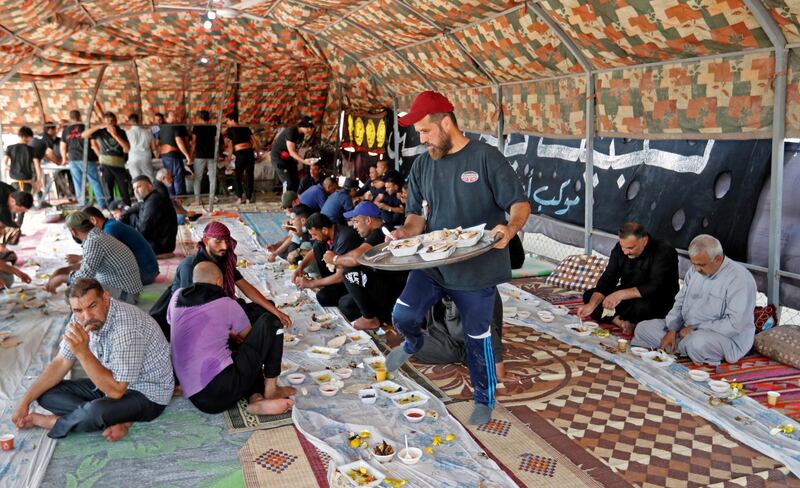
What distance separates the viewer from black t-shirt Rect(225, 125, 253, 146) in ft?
48.4

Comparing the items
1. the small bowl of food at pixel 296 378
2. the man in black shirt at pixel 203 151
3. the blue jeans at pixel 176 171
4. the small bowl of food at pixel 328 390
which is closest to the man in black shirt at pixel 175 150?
the blue jeans at pixel 176 171

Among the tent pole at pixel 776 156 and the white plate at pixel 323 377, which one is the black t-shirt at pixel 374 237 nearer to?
the white plate at pixel 323 377

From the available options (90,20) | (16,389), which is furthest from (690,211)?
(90,20)

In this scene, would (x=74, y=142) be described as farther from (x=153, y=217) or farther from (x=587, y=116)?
(x=587, y=116)

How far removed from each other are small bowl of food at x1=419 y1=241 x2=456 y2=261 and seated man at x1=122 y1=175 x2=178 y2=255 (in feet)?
19.2

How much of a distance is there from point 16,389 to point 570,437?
385cm

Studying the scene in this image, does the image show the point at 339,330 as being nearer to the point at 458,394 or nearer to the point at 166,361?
the point at 458,394

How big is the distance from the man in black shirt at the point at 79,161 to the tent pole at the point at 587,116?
9.32 m

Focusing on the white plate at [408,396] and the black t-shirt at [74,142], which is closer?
the white plate at [408,396]

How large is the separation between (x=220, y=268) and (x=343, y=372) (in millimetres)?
1232

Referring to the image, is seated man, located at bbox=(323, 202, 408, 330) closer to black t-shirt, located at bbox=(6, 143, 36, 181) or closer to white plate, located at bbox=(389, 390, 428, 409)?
white plate, located at bbox=(389, 390, 428, 409)

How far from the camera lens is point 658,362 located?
17.5ft

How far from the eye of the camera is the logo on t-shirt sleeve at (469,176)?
13.3ft

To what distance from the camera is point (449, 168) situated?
13.6 ft
